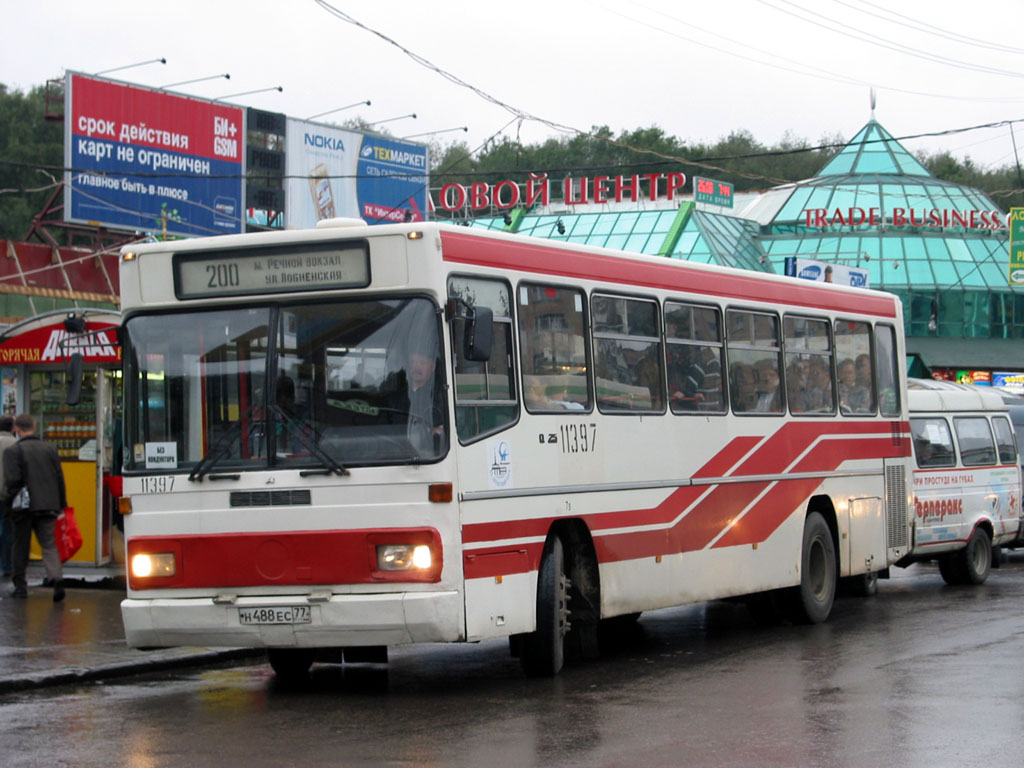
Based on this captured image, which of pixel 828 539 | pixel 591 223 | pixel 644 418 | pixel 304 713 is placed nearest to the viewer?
pixel 304 713

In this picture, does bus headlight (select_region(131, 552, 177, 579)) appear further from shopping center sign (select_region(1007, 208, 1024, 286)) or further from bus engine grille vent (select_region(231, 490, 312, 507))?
shopping center sign (select_region(1007, 208, 1024, 286))

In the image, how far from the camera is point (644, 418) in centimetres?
1243

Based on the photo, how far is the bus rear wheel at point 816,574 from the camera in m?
14.9

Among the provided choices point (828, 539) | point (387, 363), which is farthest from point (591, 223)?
point (387, 363)

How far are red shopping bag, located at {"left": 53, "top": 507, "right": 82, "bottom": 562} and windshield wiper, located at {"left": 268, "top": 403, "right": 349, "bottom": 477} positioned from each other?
7.14 meters

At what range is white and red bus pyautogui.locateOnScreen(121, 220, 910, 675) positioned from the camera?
997cm

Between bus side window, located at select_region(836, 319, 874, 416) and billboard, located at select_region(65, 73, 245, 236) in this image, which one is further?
billboard, located at select_region(65, 73, 245, 236)

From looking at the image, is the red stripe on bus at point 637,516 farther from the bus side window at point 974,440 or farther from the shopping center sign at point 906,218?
the shopping center sign at point 906,218

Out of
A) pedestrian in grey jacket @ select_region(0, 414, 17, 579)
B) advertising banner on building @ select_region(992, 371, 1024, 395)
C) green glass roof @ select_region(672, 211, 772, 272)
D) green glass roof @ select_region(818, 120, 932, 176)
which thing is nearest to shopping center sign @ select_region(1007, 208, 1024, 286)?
green glass roof @ select_region(672, 211, 772, 272)

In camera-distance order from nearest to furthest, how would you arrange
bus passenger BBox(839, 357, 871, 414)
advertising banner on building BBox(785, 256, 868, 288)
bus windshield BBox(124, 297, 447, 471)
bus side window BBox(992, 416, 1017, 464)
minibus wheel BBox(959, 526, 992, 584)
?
bus windshield BBox(124, 297, 447, 471)
bus passenger BBox(839, 357, 871, 414)
minibus wheel BBox(959, 526, 992, 584)
bus side window BBox(992, 416, 1017, 464)
advertising banner on building BBox(785, 256, 868, 288)

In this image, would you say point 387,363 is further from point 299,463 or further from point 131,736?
point 131,736

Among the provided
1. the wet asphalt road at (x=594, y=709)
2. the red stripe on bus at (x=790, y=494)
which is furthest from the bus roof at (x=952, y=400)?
the wet asphalt road at (x=594, y=709)

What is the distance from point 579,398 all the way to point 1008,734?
Answer: 4113 mm

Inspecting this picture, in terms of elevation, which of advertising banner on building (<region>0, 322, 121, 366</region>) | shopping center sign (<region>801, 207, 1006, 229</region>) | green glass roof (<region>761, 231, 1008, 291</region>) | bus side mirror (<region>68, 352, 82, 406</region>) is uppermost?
shopping center sign (<region>801, 207, 1006, 229</region>)
